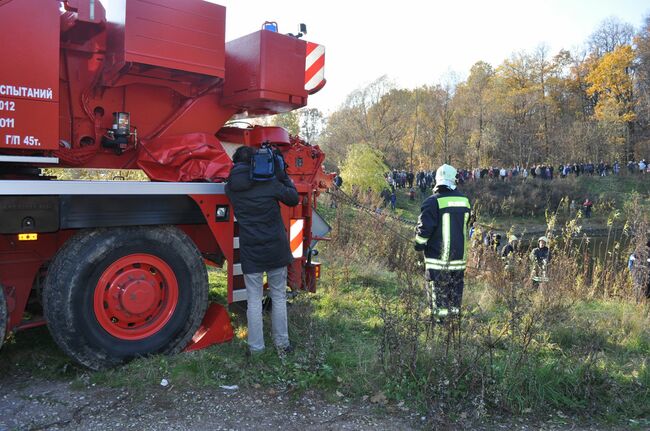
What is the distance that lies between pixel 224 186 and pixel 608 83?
59197mm

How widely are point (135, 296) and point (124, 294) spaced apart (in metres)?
0.09

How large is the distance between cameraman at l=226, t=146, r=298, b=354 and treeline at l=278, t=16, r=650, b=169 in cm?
3672

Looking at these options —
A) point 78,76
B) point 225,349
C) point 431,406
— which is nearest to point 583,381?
point 431,406

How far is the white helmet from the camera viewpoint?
207 inches

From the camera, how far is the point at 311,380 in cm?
391

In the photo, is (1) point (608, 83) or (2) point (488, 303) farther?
(1) point (608, 83)

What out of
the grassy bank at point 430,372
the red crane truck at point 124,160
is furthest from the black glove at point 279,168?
the grassy bank at point 430,372

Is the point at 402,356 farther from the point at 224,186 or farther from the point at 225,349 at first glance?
the point at 224,186

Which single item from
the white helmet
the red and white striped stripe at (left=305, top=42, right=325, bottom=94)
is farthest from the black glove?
the white helmet

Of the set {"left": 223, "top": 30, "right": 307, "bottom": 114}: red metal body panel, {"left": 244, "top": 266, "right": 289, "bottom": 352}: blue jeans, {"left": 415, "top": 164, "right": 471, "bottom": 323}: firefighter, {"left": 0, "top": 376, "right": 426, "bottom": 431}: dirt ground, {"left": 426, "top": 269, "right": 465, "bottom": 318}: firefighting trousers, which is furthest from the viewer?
{"left": 415, "top": 164, "right": 471, "bottom": 323}: firefighter

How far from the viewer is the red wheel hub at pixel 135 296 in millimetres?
4008

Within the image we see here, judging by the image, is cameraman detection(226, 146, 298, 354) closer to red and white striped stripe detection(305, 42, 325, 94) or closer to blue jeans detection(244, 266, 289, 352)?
blue jeans detection(244, 266, 289, 352)

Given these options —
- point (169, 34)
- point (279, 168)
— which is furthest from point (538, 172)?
point (169, 34)

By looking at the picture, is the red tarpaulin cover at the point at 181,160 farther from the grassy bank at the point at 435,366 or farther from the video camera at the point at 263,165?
the grassy bank at the point at 435,366
